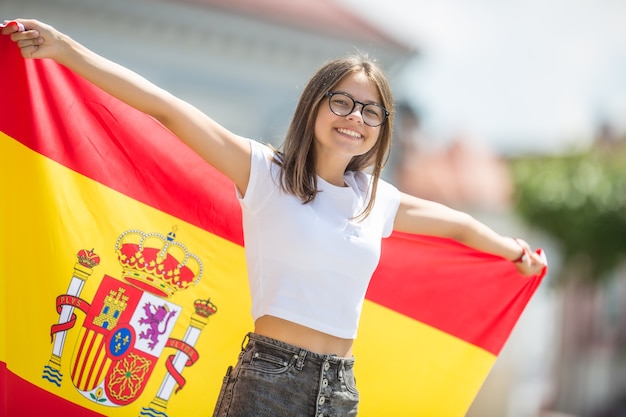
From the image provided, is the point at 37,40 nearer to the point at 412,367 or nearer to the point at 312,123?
the point at 312,123

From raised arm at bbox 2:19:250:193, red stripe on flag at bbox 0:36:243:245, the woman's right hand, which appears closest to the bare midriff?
raised arm at bbox 2:19:250:193

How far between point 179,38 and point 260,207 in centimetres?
1179

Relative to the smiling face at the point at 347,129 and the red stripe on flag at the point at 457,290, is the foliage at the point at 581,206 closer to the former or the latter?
the red stripe on flag at the point at 457,290

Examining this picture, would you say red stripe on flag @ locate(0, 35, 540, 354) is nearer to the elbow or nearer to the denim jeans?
the elbow

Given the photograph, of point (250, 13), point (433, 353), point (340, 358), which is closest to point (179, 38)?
point (250, 13)

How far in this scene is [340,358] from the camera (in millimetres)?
3025

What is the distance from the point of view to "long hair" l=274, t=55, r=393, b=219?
3.10m

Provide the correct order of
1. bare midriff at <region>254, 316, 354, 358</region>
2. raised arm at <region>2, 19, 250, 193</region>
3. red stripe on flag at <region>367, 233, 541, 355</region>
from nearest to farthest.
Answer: raised arm at <region>2, 19, 250, 193</region> → bare midriff at <region>254, 316, 354, 358</region> → red stripe on flag at <region>367, 233, 541, 355</region>

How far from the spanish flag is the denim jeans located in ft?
2.41

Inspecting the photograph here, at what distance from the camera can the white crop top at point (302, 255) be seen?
2.98m

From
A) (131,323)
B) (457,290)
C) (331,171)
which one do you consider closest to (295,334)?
(331,171)

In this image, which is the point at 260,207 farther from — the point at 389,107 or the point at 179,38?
the point at 179,38

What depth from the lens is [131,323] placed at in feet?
11.8

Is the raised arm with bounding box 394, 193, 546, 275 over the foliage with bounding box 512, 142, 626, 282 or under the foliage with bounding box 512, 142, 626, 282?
under
